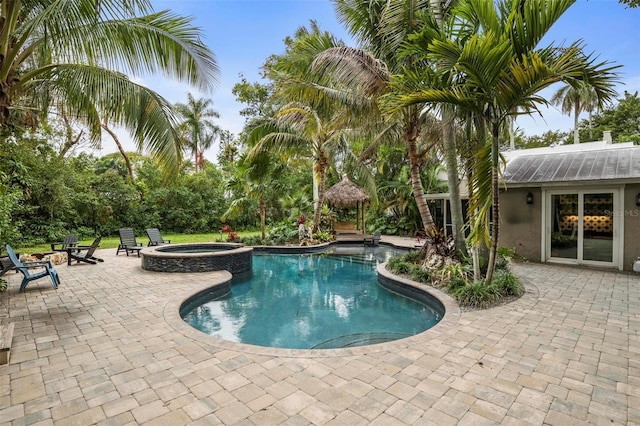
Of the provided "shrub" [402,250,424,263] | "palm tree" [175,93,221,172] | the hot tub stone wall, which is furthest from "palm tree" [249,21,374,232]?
"palm tree" [175,93,221,172]

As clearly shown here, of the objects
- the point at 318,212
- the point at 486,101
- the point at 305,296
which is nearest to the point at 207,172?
the point at 318,212

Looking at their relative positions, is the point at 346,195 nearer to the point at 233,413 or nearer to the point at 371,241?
the point at 371,241

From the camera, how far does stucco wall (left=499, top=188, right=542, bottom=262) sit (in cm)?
1038

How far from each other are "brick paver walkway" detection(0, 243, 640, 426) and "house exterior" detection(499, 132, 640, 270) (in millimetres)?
4225

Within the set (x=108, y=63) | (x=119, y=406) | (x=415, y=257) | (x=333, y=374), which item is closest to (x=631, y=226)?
(x=415, y=257)

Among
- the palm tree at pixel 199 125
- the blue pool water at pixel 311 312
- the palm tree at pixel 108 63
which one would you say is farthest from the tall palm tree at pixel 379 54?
the palm tree at pixel 199 125

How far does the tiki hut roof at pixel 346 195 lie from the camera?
17109mm

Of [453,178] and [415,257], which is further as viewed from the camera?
[415,257]

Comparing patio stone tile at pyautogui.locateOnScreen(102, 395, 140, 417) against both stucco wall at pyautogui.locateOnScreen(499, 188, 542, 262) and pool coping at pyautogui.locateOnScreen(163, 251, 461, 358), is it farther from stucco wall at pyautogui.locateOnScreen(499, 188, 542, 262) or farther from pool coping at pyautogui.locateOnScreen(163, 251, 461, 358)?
stucco wall at pyautogui.locateOnScreen(499, 188, 542, 262)

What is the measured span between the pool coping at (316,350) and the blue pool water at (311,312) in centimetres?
32

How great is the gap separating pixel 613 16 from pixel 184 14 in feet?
40.8

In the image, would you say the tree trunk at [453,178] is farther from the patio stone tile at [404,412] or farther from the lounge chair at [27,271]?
the lounge chair at [27,271]

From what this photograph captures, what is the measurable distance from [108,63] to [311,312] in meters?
6.10

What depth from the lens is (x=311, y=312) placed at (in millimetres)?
6992
